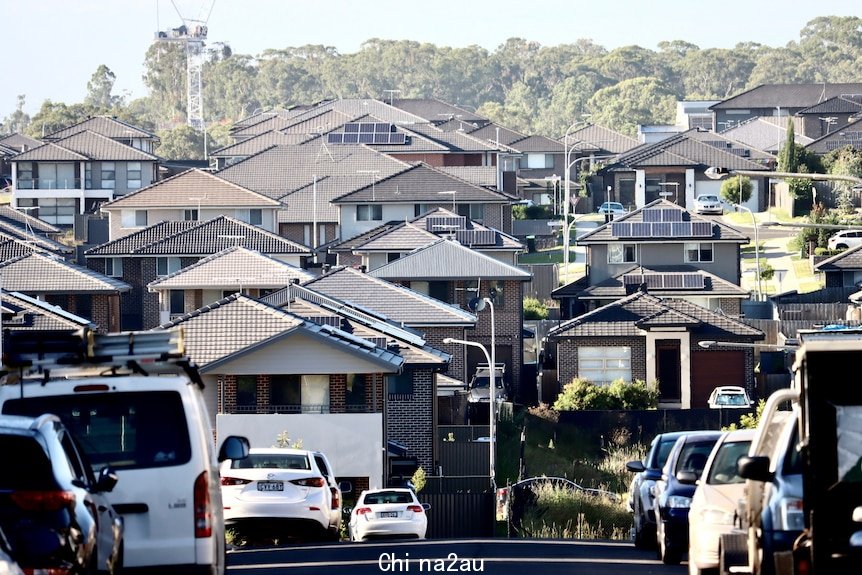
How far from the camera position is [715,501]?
15859 millimetres

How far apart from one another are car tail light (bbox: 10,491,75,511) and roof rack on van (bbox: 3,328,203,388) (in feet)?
7.59

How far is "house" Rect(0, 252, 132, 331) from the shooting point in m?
71.2

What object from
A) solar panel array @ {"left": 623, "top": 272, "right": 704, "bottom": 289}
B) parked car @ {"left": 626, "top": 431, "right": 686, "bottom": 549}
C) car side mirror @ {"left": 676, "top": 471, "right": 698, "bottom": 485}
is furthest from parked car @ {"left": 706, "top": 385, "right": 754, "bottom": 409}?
car side mirror @ {"left": 676, "top": 471, "right": 698, "bottom": 485}

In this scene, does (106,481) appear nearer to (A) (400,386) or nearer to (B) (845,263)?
(A) (400,386)

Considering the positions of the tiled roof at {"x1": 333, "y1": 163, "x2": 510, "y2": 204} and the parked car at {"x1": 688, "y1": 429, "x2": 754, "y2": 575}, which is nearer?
the parked car at {"x1": 688, "y1": 429, "x2": 754, "y2": 575}

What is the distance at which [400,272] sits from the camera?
70.9 m

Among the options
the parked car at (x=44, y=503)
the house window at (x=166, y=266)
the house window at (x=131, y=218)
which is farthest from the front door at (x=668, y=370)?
the parked car at (x=44, y=503)

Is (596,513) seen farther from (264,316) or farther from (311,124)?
(311,124)

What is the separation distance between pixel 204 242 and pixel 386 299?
1904cm

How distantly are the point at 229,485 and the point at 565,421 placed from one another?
113ft

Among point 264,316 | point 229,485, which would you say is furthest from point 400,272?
point 229,485

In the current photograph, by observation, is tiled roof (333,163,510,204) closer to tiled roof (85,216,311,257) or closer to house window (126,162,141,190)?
tiled roof (85,216,311,257)

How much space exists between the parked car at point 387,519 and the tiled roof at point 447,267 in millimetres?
40864

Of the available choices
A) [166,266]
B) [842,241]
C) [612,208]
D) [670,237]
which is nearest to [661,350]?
[670,237]
